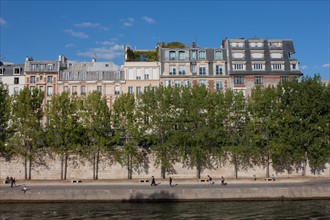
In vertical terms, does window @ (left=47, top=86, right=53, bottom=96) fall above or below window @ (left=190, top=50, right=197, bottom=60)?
below

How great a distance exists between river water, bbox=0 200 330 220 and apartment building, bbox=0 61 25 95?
34.3m

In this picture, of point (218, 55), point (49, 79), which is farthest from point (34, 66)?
point (218, 55)

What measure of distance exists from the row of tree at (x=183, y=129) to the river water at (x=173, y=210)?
12.7m

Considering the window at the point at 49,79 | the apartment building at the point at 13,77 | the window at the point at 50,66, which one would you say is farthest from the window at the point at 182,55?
the apartment building at the point at 13,77

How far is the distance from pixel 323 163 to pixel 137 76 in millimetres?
32909

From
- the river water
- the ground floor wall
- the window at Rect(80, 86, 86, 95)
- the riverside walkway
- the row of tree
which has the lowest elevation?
the river water

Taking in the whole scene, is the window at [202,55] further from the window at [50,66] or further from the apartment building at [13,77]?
the apartment building at [13,77]

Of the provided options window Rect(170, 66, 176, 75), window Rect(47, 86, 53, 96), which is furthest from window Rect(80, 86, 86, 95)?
window Rect(170, 66, 176, 75)

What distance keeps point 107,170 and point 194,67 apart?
25532 millimetres

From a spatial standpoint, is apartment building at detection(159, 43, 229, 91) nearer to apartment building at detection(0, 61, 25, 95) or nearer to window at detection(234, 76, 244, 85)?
window at detection(234, 76, 244, 85)

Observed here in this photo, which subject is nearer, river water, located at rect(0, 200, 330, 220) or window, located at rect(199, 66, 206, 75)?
river water, located at rect(0, 200, 330, 220)

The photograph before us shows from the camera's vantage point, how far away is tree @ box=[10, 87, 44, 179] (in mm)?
48750

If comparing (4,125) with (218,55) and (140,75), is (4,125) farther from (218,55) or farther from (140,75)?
(218,55)

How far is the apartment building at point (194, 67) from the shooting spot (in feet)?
213
